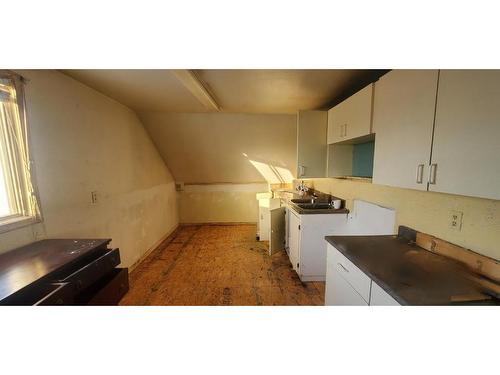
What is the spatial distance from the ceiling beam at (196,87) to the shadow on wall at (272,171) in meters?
1.46

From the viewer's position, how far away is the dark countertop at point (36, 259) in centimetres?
87

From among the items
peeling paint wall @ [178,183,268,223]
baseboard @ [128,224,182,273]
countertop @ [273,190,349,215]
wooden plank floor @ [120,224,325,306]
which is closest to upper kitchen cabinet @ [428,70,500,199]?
countertop @ [273,190,349,215]

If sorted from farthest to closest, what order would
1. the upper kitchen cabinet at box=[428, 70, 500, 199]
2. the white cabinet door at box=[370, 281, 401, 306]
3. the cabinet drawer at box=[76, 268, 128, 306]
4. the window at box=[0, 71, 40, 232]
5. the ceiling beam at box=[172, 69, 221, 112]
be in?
1. the ceiling beam at box=[172, 69, 221, 112]
2. the window at box=[0, 71, 40, 232]
3. the cabinet drawer at box=[76, 268, 128, 306]
4. the white cabinet door at box=[370, 281, 401, 306]
5. the upper kitchen cabinet at box=[428, 70, 500, 199]

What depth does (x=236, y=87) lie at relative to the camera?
78.9 inches

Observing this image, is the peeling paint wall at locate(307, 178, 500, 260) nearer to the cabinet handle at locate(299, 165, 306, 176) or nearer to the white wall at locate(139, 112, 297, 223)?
the cabinet handle at locate(299, 165, 306, 176)

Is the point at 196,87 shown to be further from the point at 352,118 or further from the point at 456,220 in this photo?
the point at 456,220

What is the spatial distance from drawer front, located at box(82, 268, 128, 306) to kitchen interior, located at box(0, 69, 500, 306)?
2cm

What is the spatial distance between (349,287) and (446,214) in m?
0.75

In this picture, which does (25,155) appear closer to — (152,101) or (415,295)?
(152,101)

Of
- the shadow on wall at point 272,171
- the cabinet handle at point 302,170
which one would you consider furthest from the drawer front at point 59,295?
the shadow on wall at point 272,171

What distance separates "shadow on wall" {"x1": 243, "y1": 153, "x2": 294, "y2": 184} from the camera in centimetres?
396

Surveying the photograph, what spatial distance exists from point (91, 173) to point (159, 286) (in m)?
1.50

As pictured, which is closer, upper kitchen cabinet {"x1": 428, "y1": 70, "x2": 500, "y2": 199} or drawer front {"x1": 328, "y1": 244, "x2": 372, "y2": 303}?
upper kitchen cabinet {"x1": 428, "y1": 70, "x2": 500, "y2": 199}
